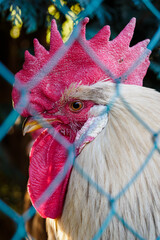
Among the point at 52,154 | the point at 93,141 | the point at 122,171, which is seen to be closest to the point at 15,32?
the point at 52,154

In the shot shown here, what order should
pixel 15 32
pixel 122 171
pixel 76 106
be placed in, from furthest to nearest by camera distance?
pixel 15 32, pixel 76 106, pixel 122 171

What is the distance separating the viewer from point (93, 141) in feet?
3.98

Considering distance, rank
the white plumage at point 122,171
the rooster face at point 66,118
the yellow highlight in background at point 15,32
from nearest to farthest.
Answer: the white plumage at point 122,171, the rooster face at point 66,118, the yellow highlight in background at point 15,32

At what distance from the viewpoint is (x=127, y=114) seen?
1189mm

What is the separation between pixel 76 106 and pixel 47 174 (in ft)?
1.17

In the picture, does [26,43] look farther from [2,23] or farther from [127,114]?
[127,114]

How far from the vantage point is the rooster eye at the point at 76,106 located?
4.12ft

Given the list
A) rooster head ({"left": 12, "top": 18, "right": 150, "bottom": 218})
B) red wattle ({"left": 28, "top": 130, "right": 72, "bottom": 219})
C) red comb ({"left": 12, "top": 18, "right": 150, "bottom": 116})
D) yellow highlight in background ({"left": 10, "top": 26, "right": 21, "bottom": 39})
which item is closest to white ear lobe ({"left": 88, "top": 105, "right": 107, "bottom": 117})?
rooster head ({"left": 12, "top": 18, "right": 150, "bottom": 218})

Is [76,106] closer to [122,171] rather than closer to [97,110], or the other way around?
[97,110]

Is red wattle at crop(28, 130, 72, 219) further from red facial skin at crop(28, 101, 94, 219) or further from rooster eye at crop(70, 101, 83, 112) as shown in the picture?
rooster eye at crop(70, 101, 83, 112)

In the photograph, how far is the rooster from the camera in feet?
3.82

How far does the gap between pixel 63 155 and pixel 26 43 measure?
2.05 m

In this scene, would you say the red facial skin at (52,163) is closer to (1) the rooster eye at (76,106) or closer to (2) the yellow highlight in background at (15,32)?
(1) the rooster eye at (76,106)

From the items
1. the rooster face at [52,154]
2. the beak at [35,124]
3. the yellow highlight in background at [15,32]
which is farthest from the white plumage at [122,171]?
the yellow highlight in background at [15,32]
